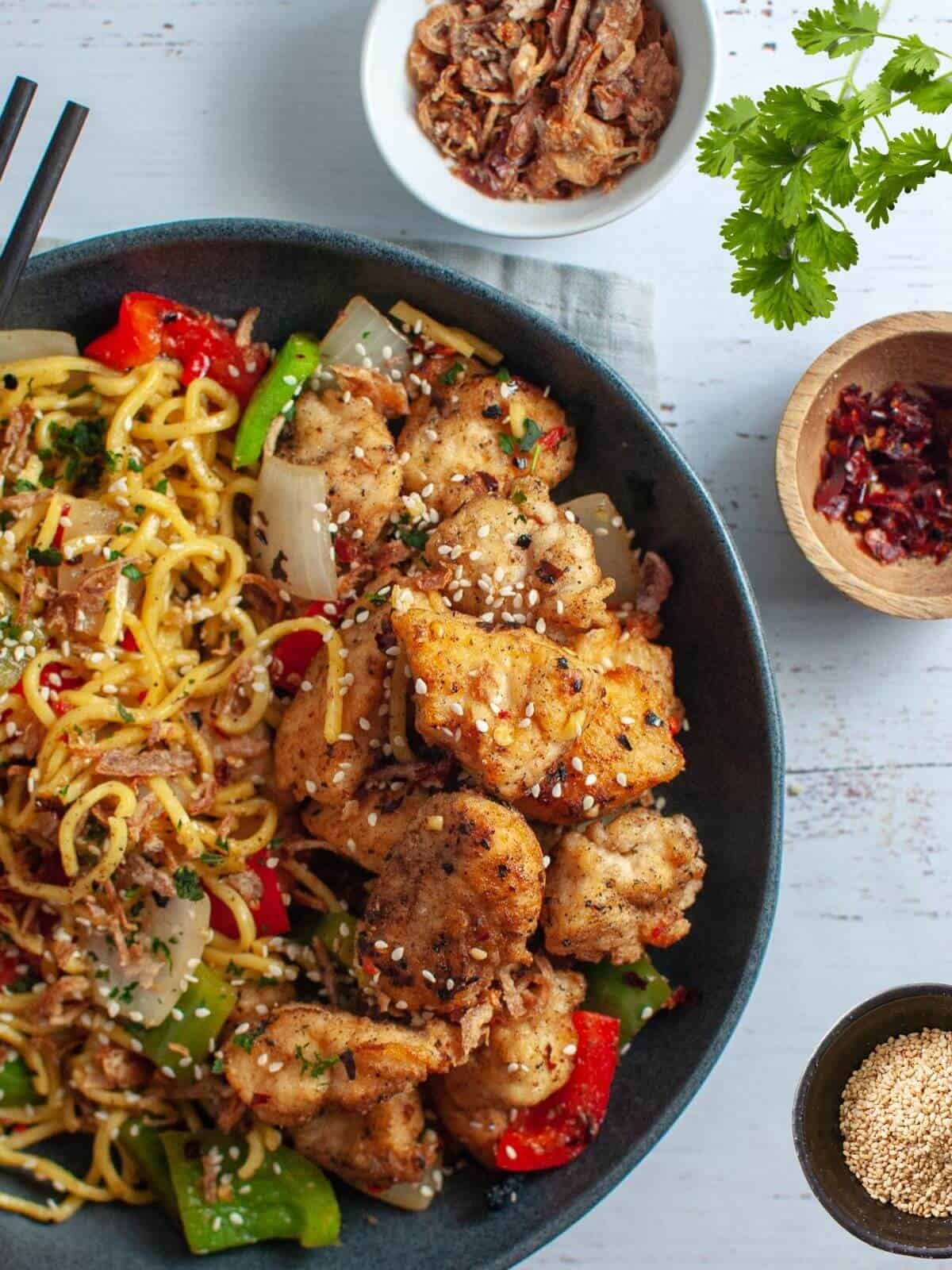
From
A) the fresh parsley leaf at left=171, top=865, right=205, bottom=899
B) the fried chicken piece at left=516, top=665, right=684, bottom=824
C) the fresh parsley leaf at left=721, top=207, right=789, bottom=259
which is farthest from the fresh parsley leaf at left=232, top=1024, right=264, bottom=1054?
the fresh parsley leaf at left=721, top=207, right=789, bottom=259

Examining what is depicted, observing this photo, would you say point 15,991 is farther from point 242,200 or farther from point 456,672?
point 242,200

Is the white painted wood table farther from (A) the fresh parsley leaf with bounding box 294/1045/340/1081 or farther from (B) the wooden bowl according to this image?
(A) the fresh parsley leaf with bounding box 294/1045/340/1081

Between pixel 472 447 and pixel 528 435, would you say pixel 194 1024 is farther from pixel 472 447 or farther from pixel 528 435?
pixel 528 435

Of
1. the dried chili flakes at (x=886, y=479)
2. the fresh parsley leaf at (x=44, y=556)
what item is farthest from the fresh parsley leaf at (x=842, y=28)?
the fresh parsley leaf at (x=44, y=556)

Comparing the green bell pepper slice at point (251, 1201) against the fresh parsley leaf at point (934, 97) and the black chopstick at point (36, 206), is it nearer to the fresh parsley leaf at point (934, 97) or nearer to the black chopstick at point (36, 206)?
the black chopstick at point (36, 206)

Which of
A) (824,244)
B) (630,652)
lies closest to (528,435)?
(630,652)

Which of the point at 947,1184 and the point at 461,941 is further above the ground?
the point at 461,941

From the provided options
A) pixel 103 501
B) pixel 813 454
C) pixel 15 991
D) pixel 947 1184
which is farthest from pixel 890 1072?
pixel 103 501
